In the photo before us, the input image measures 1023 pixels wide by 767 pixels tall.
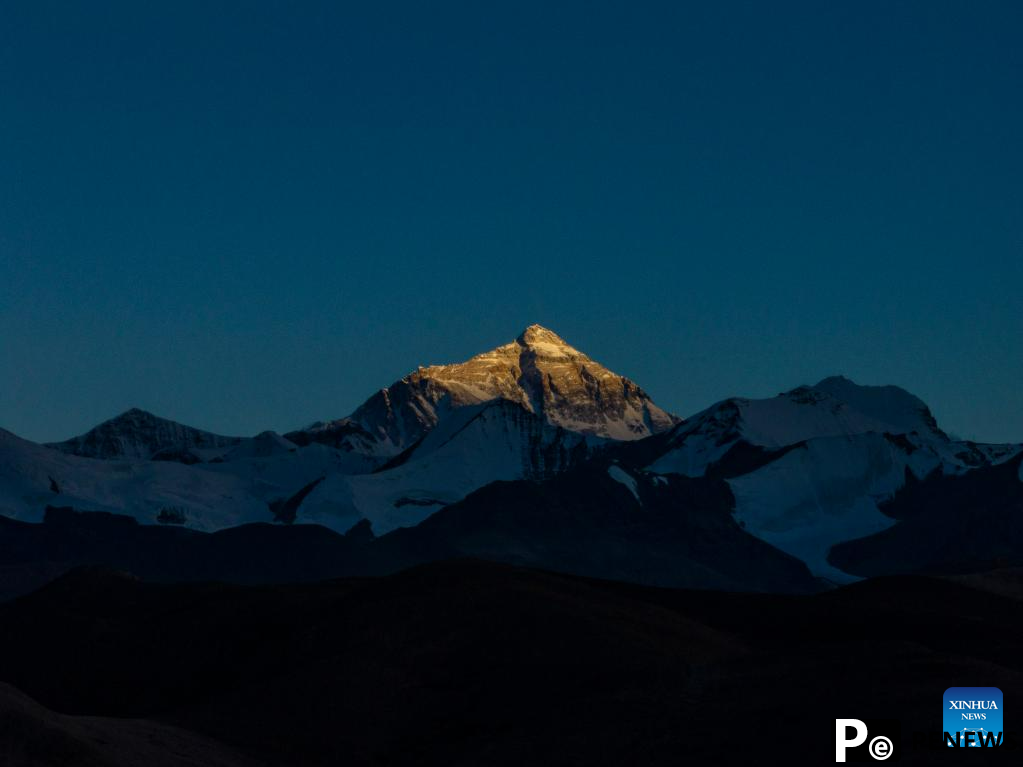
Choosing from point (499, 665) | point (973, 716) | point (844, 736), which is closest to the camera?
point (844, 736)

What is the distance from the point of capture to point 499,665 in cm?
7388

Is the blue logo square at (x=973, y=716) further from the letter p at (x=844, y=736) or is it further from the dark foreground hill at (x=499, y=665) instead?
the letter p at (x=844, y=736)

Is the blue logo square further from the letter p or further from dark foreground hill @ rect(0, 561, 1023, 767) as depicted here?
the letter p

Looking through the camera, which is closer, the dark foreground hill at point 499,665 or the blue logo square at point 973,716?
the blue logo square at point 973,716

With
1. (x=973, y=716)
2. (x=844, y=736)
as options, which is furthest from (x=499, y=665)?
(x=973, y=716)

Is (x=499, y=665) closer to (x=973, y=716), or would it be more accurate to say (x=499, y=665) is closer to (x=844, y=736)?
(x=844, y=736)

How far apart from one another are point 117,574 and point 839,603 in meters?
51.2

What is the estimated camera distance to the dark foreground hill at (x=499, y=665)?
5819 cm

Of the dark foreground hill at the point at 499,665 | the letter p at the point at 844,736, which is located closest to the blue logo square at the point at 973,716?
the dark foreground hill at the point at 499,665

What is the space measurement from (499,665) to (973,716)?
82.6 ft

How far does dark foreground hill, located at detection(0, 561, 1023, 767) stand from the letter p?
50cm

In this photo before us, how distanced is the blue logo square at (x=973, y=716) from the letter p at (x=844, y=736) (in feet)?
8.41

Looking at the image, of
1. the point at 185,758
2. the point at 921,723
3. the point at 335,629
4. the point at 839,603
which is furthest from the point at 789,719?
the point at 839,603

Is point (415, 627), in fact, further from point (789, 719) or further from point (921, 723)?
point (921, 723)
